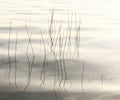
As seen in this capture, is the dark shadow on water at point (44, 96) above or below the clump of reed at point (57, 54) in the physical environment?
above

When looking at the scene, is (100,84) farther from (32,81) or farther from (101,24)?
(101,24)

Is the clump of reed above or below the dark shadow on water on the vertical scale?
below

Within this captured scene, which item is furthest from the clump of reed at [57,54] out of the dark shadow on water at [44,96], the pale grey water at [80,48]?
the dark shadow on water at [44,96]

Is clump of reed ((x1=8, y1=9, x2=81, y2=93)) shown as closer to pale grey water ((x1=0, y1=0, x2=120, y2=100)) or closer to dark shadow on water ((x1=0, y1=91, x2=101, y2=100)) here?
pale grey water ((x1=0, y1=0, x2=120, y2=100))

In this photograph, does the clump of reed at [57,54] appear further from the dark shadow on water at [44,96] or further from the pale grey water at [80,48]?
the dark shadow on water at [44,96]

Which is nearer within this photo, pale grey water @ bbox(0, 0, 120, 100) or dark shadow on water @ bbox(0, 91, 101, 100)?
dark shadow on water @ bbox(0, 91, 101, 100)

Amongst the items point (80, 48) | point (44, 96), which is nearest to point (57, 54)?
point (80, 48)

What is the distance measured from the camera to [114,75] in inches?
160

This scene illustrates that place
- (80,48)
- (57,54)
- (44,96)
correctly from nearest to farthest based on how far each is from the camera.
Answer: (44,96) → (57,54) → (80,48)

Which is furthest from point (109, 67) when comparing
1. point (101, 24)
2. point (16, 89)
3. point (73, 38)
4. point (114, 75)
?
point (101, 24)

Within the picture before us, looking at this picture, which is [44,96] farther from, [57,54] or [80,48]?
[80,48]

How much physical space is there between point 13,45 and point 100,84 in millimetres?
1924

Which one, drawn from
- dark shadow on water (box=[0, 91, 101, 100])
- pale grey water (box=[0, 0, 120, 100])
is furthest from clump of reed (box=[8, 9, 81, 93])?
dark shadow on water (box=[0, 91, 101, 100])

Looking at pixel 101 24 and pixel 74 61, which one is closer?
pixel 74 61
